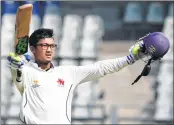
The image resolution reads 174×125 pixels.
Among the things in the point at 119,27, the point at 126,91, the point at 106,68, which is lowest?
the point at 126,91

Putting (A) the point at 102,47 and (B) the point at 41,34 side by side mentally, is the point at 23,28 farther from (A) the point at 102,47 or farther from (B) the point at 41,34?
(A) the point at 102,47

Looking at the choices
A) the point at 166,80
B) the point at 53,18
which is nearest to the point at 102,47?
the point at 53,18

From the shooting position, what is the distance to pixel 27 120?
5.87 metres

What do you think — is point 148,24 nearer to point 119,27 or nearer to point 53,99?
point 119,27

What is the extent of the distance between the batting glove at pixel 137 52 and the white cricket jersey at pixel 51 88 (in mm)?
46

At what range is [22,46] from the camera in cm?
575

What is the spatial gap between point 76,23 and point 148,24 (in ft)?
4.19

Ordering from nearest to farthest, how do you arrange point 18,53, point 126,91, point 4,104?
point 18,53
point 4,104
point 126,91

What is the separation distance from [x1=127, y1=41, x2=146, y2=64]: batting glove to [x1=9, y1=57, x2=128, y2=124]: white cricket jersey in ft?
0.15

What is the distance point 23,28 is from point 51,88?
0.50m

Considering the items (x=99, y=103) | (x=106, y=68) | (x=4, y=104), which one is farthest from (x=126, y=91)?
(x=106, y=68)

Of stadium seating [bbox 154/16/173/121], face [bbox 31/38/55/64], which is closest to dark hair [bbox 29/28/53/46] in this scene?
face [bbox 31/38/55/64]

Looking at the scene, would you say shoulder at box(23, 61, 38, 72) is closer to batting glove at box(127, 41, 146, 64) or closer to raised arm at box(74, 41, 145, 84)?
raised arm at box(74, 41, 145, 84)

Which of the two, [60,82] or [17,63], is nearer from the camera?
[17,63]
